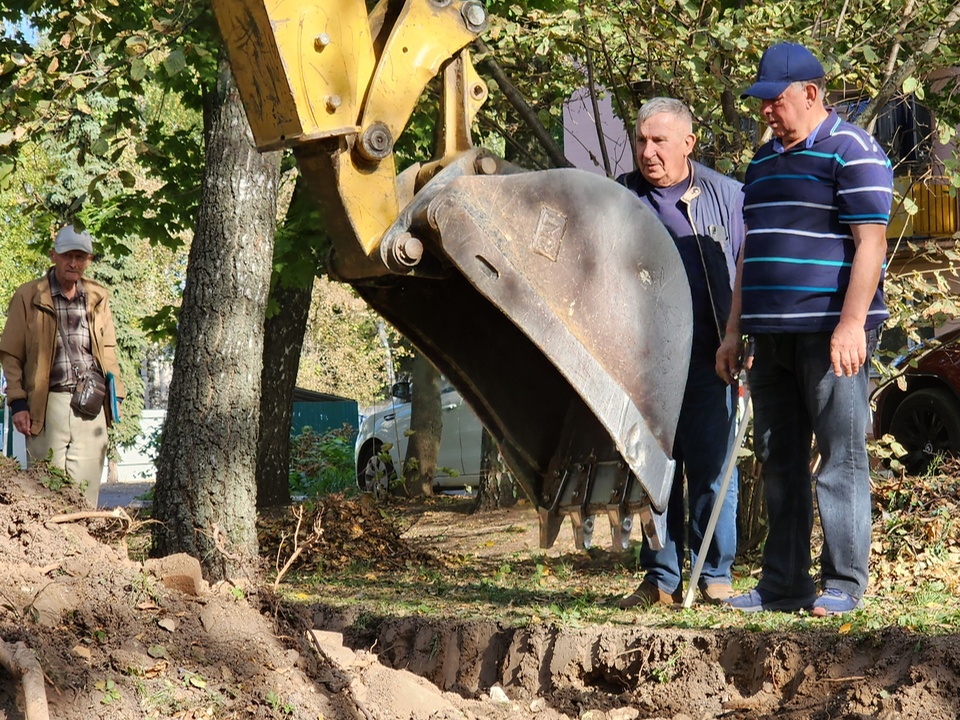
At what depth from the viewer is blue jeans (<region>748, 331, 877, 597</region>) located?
480cm

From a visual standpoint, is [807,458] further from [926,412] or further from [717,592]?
[926,412]

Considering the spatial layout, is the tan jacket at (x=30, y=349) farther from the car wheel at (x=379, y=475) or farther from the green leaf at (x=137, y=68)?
the car wheel at (x=379, y=475)

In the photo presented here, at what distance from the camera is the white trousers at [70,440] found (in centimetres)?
762

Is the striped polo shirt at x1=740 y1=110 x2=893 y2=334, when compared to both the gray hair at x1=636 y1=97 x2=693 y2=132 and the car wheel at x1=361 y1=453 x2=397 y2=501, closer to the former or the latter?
the gray hair at x1=636 y1=97 x2=693 y2=132

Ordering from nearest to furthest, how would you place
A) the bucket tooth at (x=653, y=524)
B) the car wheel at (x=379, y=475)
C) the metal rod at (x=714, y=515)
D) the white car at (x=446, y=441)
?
1. the bucket tooth at (x=653, y=524)
2. the metal rod at (x=714, y=515)
3. the car wheel at (x=379, y=475)
4. the white car at (x=446, y=441)

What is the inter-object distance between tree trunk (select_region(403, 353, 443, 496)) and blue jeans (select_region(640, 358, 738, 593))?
9.36 meters

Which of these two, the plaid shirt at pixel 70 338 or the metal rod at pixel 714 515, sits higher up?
the plaid shirt at pixel 70 338

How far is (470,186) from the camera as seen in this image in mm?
3785

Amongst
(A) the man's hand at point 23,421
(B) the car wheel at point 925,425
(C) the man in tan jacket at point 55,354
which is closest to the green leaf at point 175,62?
(C) the man in tan jacket at point 55,354

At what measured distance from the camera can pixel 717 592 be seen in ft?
17.8

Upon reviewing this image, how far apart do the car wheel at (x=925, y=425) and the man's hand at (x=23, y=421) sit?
677cm

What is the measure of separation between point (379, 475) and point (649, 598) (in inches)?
380

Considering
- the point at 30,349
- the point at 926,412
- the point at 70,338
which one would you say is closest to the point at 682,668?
the point at 70,338

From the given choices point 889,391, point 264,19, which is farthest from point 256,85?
point 889,391
